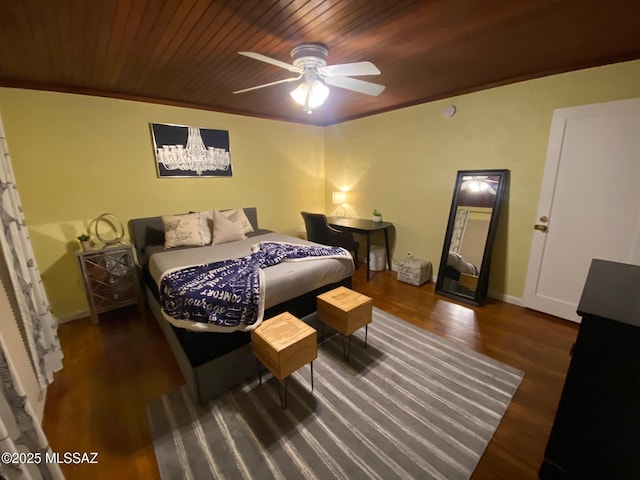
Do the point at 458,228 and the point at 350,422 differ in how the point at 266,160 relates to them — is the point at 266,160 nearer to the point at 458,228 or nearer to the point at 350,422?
the point at 458,228

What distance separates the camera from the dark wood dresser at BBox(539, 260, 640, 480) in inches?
38.0

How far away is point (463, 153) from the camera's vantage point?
3104 millimetres

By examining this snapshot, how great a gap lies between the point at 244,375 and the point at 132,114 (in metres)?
3.08

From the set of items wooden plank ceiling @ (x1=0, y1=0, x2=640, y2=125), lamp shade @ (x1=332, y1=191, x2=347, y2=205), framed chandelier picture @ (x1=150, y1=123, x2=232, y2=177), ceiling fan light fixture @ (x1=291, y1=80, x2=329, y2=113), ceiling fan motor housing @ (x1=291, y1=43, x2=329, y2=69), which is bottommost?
lamp shade @ (x1=332, y1=191, x2=347, y2=205)

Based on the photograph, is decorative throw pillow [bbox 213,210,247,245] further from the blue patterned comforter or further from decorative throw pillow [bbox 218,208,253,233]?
the blue patterned comforter

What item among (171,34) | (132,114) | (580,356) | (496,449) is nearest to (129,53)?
(171,34)

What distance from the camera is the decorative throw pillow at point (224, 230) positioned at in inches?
123

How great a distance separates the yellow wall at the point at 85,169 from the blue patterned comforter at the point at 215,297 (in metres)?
1.60

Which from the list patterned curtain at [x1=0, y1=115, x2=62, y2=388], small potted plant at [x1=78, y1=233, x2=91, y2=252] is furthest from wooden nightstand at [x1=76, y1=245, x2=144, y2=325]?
patterned curtain at [x1=0, y1=115, x2=62, y2=388]

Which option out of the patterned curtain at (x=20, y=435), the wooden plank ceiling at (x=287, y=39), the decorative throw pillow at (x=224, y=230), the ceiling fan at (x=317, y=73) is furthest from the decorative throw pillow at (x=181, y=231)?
the patterned curtain at (x=20, y=435)

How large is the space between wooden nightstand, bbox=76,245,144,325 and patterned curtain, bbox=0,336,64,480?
1949 mm

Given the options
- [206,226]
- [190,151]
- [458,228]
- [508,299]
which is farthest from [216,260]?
[508,299]

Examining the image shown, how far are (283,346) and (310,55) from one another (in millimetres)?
2029

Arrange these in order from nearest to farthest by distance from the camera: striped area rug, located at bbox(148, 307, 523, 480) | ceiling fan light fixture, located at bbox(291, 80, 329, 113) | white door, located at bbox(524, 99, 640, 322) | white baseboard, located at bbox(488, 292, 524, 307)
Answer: striped area rug, located at bbox(148, 307, 523, 480) < ceiling fan light fixture, located at bbox(291, 80, 329, 113) < white door, located at bbox(524, 99, 640, 322) < white baseboard, located at bbox(488, 292, 524, 307)
